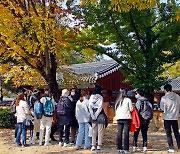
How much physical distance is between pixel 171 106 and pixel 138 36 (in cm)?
478

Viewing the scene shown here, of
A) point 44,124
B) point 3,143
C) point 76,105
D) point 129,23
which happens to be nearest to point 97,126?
point 76,105

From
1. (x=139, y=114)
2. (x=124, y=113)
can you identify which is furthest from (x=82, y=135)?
(x=139, y=114)

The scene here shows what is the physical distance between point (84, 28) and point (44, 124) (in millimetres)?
4036

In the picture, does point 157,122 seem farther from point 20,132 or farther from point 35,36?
point 35,36

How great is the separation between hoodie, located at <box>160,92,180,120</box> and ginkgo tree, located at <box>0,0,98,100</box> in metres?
3.56

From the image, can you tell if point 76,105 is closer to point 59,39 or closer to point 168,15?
point 59,39

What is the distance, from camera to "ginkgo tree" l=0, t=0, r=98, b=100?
976cm

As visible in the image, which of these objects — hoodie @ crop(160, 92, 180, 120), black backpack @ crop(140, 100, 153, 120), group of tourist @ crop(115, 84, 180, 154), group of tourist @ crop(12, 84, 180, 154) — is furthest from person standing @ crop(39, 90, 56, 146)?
hoodie @ crop(160, 92, 180, 120)

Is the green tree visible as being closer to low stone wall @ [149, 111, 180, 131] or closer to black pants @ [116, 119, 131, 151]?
low stone wall @ [149, 111, 180, 131]

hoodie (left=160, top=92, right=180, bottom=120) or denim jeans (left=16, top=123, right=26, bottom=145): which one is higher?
hoodie (left=160, top=92, right=180, bottom=120)

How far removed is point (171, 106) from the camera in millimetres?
8727

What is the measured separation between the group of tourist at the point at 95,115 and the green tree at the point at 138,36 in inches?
121

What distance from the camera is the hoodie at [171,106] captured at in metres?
8.68

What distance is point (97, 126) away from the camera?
9.06 metres
